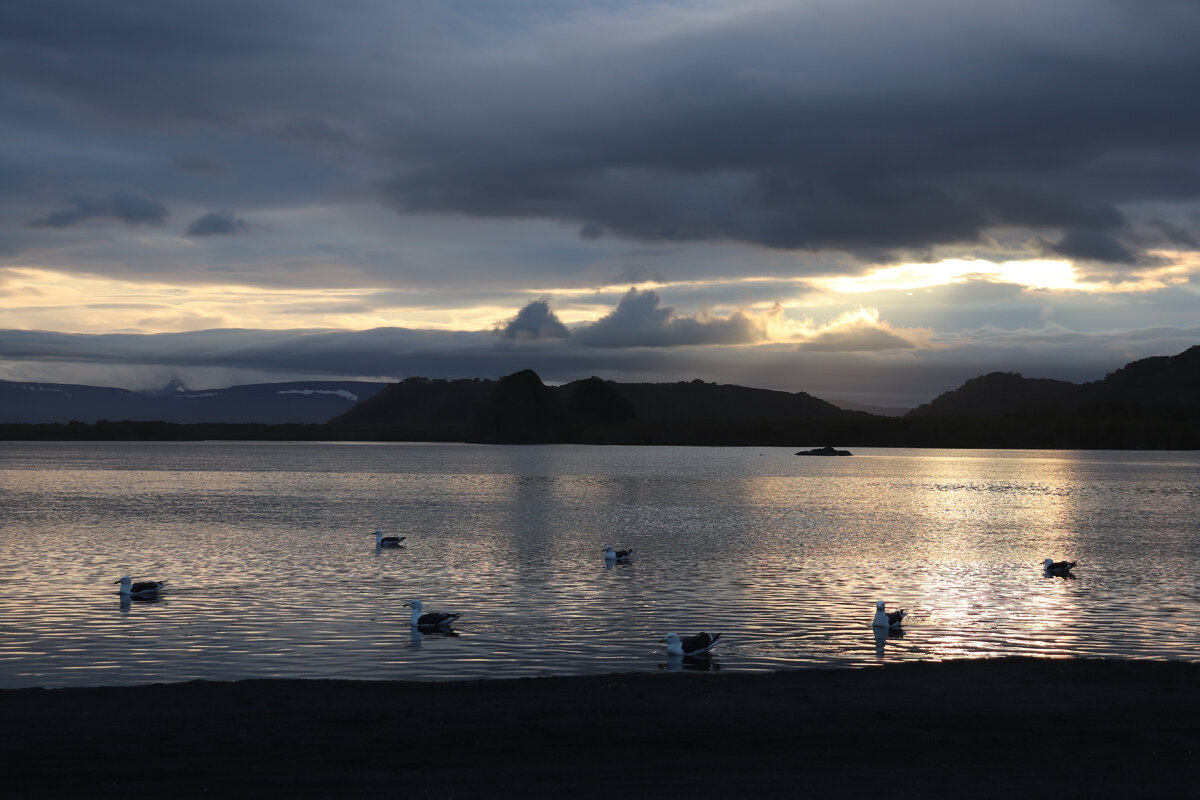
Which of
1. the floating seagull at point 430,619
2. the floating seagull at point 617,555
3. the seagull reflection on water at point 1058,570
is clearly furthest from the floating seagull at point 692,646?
the seagull reflection on water at point 1058,570

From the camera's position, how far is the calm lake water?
2388 centimetres

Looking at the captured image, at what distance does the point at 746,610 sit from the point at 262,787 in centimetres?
1939

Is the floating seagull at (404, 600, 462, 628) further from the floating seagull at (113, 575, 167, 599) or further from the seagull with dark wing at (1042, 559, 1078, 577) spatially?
the seagull with dark wing at (1042, 559, 1078, 577)

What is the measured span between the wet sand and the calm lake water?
325 cm

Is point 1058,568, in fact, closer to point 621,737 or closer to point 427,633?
point 427,633

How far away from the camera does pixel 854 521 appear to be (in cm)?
6638

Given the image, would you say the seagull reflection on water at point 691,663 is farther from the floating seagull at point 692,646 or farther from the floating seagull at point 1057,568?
the floating seagull at point 1057,568

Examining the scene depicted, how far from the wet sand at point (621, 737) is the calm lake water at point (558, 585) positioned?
128 inches

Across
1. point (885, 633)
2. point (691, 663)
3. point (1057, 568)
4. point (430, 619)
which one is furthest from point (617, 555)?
point (691, 663)

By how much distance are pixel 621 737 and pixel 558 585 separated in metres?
20.5

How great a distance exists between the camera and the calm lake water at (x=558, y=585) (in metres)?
23.9

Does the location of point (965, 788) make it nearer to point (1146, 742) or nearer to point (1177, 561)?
point (1146, 742)

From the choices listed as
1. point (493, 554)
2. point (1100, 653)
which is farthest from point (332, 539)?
point (1100, 653)

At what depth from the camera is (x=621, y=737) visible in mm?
15633
